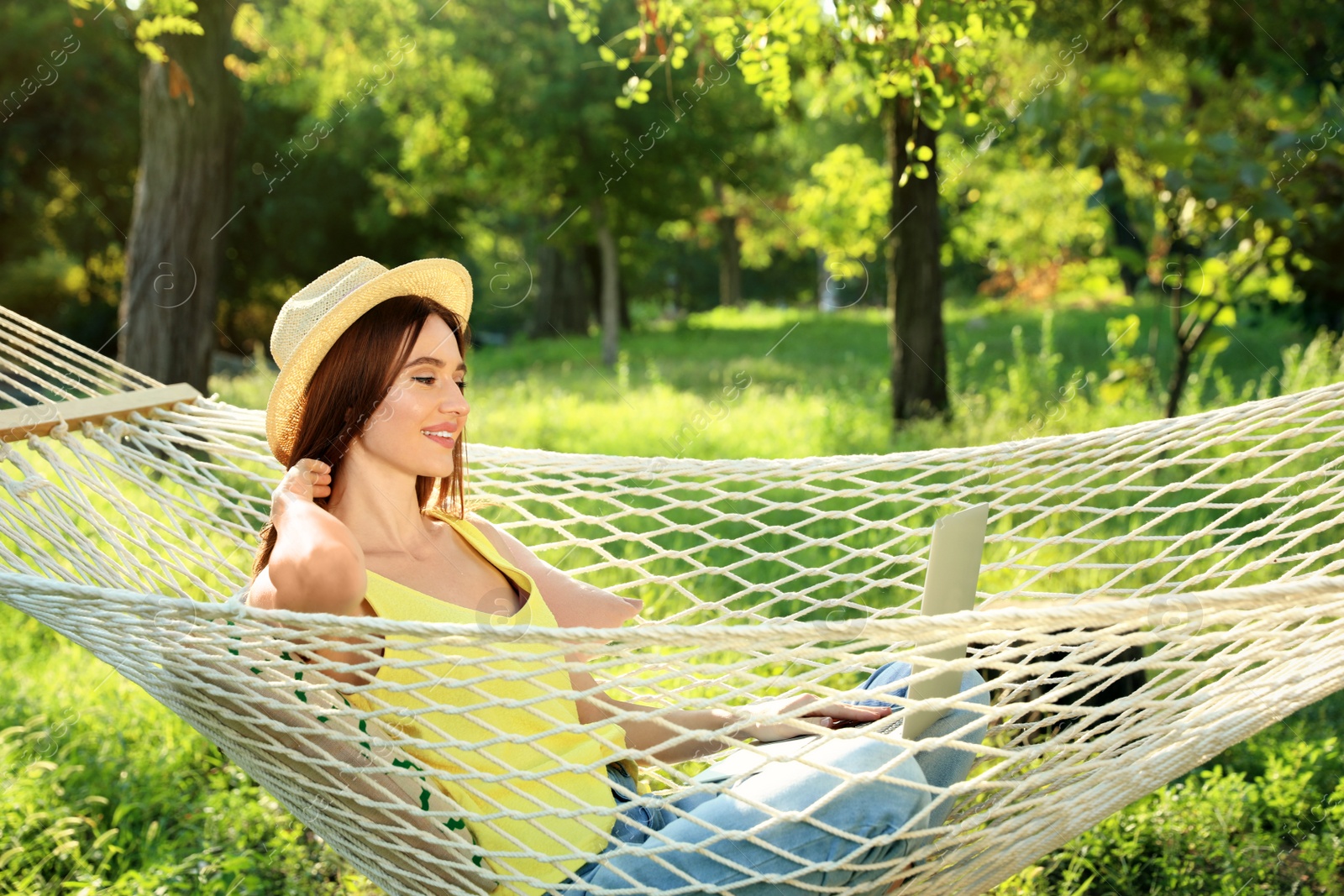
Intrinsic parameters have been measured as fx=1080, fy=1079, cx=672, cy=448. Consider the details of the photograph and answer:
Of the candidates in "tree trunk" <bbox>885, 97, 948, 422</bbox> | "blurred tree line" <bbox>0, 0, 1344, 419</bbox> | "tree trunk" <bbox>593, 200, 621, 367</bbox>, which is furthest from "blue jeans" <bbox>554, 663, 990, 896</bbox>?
"tree trunk" <bbox>593, 200, 621, 367</bbox>

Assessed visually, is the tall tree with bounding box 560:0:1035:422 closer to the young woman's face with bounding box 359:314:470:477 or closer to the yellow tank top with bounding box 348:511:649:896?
the young woman's face with bounding box 359:314:470:477

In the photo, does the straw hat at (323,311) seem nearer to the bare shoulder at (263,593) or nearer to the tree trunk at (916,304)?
the bare shoulder at (263,593)

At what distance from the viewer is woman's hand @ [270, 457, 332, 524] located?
50.9 inches

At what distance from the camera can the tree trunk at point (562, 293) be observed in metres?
14.5

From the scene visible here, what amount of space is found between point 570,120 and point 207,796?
7.65 meters

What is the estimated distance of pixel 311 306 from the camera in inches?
57.0

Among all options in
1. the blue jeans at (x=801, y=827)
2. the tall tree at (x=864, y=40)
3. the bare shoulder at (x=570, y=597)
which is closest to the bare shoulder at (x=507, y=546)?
the bare shoulder at (x=570, y=597)

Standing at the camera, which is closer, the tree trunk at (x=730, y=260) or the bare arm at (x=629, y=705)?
the bare arm at (x=629, y=705)

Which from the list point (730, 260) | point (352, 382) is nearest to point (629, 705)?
point (352, 382)

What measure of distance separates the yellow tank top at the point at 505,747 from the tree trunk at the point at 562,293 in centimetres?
1302

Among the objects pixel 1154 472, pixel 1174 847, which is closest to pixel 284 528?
pixel 1174 847

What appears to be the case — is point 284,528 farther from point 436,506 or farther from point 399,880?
point 399,880

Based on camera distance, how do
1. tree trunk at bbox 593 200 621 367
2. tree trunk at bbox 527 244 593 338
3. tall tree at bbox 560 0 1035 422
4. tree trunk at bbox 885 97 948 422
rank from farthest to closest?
1. tree trunk at bbox 527 244 593 338
2. tree trunk at bbox 593 200 621 367
3. tree trunk at bbox 885 97 948 422
4. tall tree at bbox 560 0 1035 422

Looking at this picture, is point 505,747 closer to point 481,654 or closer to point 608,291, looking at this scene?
point 481,654
